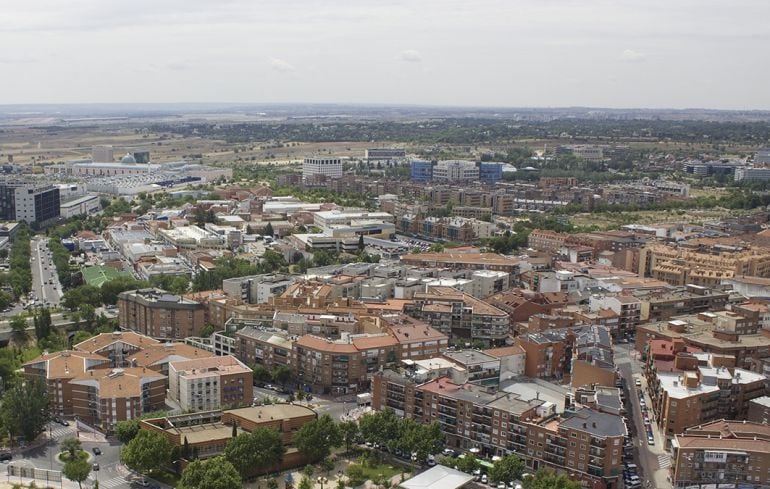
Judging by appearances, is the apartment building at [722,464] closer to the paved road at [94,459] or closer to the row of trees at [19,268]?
the paved road at [94,459]

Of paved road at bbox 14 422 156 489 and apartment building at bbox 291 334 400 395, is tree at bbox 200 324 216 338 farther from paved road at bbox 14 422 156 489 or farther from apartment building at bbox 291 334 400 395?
paved road at bbox 14 422 156 489

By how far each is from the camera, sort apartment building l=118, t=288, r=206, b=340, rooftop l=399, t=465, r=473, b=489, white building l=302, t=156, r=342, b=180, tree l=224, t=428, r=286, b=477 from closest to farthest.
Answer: rooftop l=399, t=465, r=473, b=489 → tree l=224, t=428, r=286, b=477 → apartment building l=118, t=288, r=206, b=340 → white building l=302, t=156, r=342, b=180

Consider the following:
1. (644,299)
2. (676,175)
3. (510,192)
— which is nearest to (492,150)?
(676,175)

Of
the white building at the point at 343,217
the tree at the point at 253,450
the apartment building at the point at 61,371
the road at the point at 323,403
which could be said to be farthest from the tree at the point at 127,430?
the white building at the point at 343,217

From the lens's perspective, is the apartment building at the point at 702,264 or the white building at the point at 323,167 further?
the white building at the point at 323,167

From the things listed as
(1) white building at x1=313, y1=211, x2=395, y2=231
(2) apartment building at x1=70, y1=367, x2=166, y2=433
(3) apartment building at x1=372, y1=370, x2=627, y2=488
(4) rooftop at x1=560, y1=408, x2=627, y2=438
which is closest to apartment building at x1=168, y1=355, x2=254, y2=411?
(2) apartment building at x1=70, y1=367, x2=166, y2=433

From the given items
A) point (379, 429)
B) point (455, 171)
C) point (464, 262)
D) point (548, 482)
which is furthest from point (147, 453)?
point (455, 171)

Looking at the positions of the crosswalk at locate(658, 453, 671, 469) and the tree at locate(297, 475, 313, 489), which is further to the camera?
the crosswalk at locate(658, 453, 671, 469)
